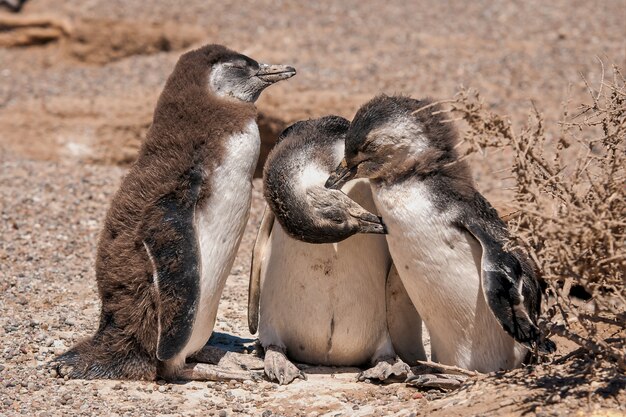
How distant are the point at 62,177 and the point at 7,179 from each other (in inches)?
19.0

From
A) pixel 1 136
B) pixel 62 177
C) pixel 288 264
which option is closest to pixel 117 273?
pixel 288 264

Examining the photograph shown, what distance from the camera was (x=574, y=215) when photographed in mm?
4266

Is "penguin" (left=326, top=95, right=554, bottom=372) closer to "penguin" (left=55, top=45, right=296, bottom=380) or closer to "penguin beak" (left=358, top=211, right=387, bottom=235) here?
"penguin beak" (left=358, top=211, right=387, bottom=235)

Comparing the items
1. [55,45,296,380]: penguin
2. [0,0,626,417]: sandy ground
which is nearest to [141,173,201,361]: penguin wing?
[55,45,296,380]: penguin

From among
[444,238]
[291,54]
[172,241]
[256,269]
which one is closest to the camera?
[444,238]

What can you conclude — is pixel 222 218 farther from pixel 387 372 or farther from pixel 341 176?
pixel 387 372

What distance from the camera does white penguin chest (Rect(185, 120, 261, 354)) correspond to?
513cm

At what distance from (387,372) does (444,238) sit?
2.70 feet

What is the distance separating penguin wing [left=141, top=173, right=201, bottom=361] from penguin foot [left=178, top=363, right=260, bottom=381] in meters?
0.31

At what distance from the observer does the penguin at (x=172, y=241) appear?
5016 millimetres

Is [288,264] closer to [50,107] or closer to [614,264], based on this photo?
[614,264]

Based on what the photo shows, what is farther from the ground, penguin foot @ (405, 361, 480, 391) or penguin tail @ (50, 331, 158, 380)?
penguin tail @ (50, 331, 158, 380)

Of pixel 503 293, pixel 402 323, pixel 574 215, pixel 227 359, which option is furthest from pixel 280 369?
pixel 574 215

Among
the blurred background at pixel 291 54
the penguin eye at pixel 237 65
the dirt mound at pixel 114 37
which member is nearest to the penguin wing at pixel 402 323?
the penguin eye at pixel 237 65
